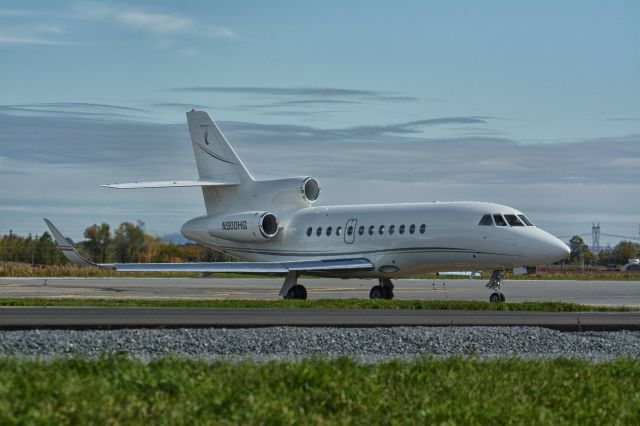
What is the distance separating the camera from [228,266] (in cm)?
3628

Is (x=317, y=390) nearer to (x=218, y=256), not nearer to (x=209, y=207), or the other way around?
(x=209, y=207)

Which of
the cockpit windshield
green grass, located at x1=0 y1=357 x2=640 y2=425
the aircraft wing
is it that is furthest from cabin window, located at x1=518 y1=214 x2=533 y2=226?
green grass, located at x1=0 y1=357 x2=640 y2=425

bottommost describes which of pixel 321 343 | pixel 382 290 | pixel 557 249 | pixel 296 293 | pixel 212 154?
pixel 321 343

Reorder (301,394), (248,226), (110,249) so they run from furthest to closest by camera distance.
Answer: (110,249)
(248,226)
(301,394)

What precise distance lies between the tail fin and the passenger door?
16.5 feet

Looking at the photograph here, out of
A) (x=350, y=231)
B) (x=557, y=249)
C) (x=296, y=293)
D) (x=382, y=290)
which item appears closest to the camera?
(x=557, y=249)

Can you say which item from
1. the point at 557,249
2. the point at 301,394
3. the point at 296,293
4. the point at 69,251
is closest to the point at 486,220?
the point at 557,249

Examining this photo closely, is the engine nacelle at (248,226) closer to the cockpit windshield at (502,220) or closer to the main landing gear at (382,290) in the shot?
the main landing gear at (382,290)

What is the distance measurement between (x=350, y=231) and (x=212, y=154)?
7.03 m

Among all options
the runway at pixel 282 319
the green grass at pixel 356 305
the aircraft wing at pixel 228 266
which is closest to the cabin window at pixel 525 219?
the aircraft wing at pixel 228 266

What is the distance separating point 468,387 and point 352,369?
1122 mm

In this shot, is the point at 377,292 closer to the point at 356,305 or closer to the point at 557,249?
the point at 557,249

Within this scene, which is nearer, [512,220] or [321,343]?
[321,343]

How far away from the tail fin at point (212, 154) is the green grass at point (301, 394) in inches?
1249
